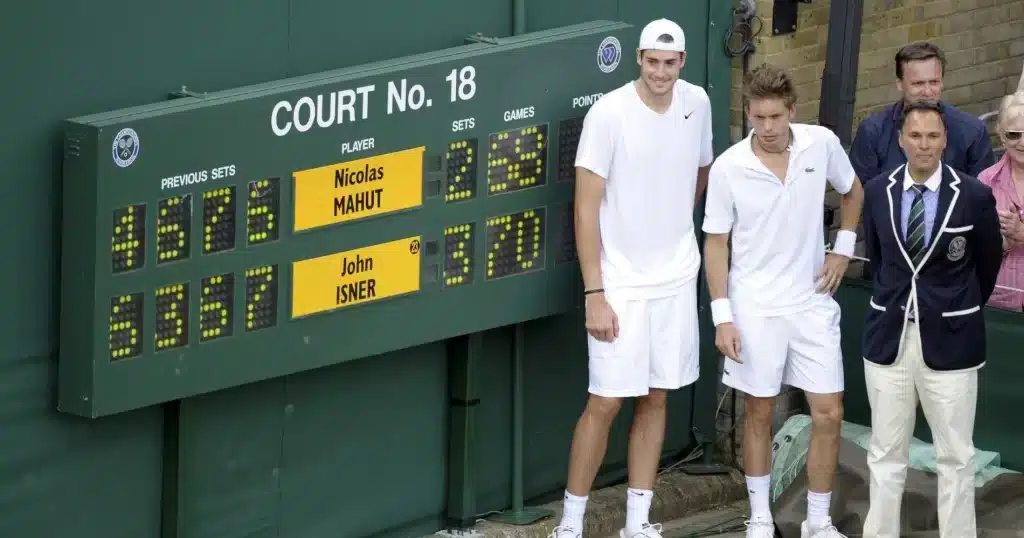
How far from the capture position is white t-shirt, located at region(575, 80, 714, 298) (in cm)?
823

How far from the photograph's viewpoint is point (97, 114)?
7.10m

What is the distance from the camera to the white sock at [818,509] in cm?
864

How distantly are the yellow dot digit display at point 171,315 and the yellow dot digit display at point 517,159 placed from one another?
1603 mm

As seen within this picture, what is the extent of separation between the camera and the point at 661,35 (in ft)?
26.8

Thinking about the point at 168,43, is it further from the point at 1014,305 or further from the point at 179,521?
the point at 1014,305

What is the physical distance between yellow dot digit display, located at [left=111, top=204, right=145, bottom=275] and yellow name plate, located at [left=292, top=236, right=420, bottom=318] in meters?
0.75

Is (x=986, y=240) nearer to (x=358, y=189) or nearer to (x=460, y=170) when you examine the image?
(x=460, y=170)

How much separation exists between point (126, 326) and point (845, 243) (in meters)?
3.30

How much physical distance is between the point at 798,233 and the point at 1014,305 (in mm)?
1318

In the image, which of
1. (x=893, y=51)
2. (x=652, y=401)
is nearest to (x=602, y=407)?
(x=652, y=401)

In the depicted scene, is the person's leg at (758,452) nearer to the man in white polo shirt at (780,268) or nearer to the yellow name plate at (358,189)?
the man in white polo shirt at (780,268)

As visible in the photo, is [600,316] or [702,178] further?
[702,178]

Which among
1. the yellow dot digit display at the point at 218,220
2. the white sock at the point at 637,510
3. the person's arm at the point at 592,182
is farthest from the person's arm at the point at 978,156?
the yellow dot digit display at the point at 218,220

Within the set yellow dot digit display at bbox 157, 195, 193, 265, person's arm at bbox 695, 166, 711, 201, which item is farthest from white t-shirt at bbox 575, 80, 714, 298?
yellow dot digit display at bbox 157, 195, 193, 265
